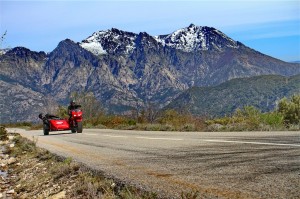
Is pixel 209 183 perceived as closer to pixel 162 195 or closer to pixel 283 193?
pixel 162 195

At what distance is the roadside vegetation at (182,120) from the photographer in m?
18.5

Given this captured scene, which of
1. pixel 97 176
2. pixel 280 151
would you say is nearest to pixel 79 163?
pixel 97 176

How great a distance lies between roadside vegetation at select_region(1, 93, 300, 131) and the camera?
1848 cm

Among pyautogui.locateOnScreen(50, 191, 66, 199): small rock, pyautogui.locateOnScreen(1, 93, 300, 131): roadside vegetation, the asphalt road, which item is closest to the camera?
the asphalt road

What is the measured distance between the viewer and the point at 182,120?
25.4 metres

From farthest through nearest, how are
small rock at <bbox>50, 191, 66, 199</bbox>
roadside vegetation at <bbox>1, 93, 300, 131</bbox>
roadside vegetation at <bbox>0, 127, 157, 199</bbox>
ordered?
roadside vegetation at <bbox>1, 93, 300, 131</bbox>
small rock at <bbox>50, 191, 66, 199</bbox>
roadside vegetation at <bbox>0, 127, 157, 199</bbox>

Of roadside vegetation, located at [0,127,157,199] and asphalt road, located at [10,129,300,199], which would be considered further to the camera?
roadside vegetation, located at [0,127,157,199]

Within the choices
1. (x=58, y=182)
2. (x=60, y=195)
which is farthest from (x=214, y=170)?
(x=58, y=182)

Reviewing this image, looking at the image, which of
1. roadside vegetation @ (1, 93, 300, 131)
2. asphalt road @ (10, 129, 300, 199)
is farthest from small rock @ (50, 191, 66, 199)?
roadside vegetation @ (1, 93, 300, 131)

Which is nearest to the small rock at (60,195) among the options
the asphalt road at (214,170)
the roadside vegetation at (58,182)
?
the roadside vegetation at (58,182)

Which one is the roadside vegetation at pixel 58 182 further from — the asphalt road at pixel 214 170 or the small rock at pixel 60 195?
the asphalt road at pixel 214 170

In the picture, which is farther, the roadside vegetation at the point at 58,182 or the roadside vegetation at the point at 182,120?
the roadside vegetation at the point at 182,120

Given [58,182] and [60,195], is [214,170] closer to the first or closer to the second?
[60,195]

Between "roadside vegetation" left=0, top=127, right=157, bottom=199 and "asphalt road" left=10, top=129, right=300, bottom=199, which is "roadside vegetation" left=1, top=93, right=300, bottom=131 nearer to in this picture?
"asphalt road" left=10, top=129, right=300, bottom=199
